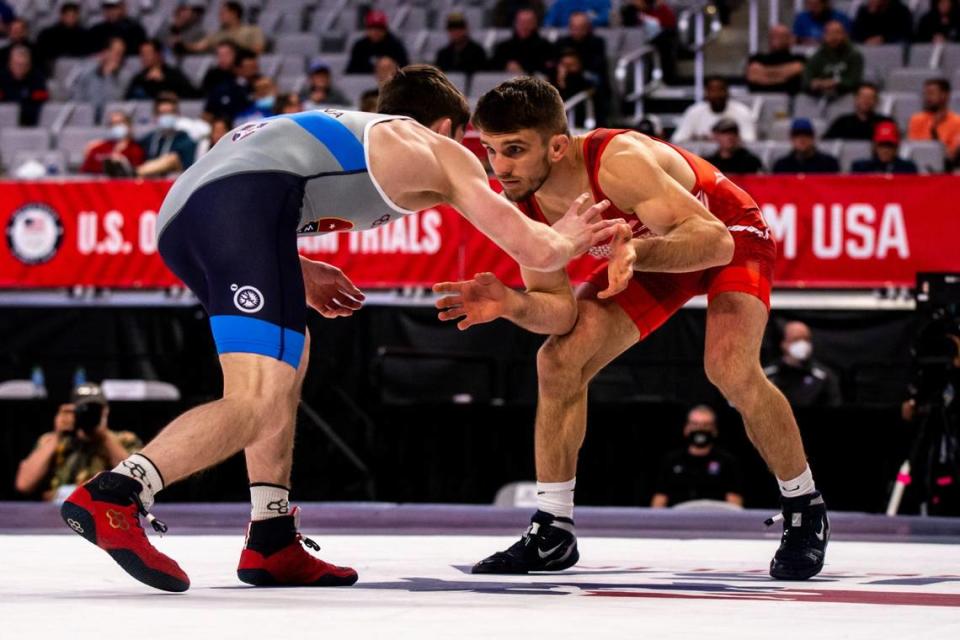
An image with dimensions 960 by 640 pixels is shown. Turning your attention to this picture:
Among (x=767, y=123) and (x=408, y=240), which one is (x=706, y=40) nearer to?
(x=767, y=123)

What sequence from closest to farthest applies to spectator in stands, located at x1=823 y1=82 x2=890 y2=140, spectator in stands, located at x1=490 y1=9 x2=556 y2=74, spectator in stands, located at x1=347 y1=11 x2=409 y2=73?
spectator in stands, located at x1=823 y1=82 x2=890 y2=140 → spectator in stands, located at x1=490 y1=9 x2=556 y2=74 → spectator in stands, located at x1=347 y1=11 x2=409 y2=73

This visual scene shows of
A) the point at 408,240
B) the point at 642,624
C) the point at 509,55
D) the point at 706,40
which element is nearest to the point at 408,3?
the point at 509,55

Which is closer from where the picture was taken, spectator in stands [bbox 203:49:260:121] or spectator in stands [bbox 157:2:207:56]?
spectator in stands [bbox 203:49:260:121]

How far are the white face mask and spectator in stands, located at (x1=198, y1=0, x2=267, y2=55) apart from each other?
19.4 feet

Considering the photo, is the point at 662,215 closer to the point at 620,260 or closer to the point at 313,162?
the point at 620,260

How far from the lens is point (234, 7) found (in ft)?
42.8

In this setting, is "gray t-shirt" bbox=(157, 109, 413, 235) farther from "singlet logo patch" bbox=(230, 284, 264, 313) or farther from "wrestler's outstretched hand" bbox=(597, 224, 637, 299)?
"wrestler's outstretched hand" bbox=(597, 224, 637, 299)

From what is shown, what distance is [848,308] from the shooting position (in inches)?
355

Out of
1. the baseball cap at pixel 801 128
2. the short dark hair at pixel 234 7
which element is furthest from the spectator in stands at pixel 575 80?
the short dark hair at pixel 234 7

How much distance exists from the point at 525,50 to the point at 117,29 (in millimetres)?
3822

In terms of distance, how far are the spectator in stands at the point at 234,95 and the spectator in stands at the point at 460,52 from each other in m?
1.38

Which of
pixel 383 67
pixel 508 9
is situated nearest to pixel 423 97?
pixel 383 67

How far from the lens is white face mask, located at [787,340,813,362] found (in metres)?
8.38

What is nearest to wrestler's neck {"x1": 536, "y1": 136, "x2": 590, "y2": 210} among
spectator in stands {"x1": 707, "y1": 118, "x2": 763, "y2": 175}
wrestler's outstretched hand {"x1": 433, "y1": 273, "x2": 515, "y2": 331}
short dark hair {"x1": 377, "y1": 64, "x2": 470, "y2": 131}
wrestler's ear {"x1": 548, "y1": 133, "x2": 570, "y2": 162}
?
wrestler's ear {"x1": 548, "y1": 133, "x2": 570, "y2": 162}
